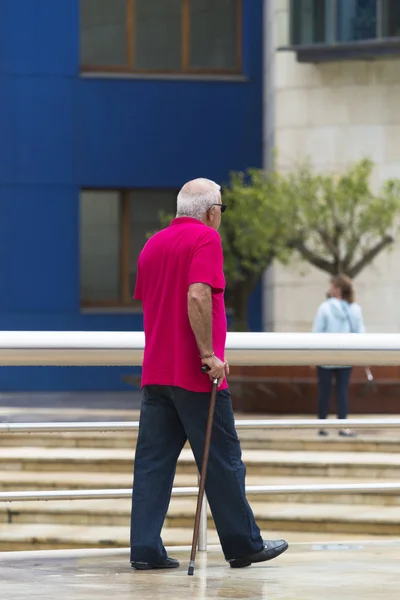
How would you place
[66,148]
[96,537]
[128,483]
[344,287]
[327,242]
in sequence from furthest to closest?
[66,148]
[327,242]
[344,287]
[128,483]
[96,537]

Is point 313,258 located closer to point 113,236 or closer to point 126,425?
point 113,236

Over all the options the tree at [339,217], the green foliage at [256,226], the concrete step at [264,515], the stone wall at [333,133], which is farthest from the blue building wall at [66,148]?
the concrete step at [264,515]

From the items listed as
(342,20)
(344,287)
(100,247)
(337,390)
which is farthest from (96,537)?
(100,247)

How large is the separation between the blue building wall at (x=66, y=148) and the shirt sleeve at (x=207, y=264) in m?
19.3

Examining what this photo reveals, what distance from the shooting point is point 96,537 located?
11508mm

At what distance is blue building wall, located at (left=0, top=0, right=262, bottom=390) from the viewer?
25.1 metres

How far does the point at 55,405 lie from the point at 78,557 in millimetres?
14578

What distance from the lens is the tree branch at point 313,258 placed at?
797 inches

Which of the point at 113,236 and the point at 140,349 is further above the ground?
the point at 140,349

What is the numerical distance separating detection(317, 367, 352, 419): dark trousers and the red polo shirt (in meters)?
8.97

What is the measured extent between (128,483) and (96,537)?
123cm

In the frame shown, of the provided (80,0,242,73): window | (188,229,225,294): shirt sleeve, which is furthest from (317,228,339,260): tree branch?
(188,229,225,294): shirt sleeve

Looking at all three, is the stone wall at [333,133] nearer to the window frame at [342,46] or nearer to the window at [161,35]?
the window frame at [342,46]

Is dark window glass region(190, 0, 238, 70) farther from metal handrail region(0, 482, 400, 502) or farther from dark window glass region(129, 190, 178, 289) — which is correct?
metal handrail region(0, 482, 400, 502)
